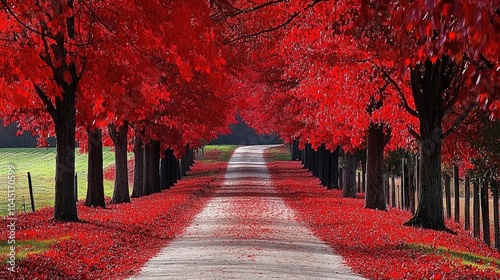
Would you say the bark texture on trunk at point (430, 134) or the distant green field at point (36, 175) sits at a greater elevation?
the bark texture on trunk at point (430, 134)

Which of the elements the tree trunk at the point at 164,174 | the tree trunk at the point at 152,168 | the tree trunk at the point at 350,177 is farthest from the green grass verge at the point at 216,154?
the tree trunk at the point at 350,177

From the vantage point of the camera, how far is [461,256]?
16.4 meters

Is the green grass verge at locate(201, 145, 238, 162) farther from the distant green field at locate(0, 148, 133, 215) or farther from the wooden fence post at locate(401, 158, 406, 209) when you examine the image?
the wooden fence post at locate(401, 158, 406, 209)

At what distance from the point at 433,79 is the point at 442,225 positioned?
13.2ft

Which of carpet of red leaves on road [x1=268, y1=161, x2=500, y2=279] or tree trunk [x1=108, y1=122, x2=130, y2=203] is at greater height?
tree trunk [x1=108, y1=122, x2=130, y2=203]

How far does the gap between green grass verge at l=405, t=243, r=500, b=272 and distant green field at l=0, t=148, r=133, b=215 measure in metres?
10.1

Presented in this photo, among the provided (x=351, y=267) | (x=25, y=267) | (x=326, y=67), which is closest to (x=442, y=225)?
(x=326, y=67)

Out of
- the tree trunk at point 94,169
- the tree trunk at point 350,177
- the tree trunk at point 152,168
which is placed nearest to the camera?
the tree trunk at point 94,169

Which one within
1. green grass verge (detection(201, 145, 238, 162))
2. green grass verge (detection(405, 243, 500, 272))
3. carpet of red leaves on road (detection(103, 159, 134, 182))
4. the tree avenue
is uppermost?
the tree avenue

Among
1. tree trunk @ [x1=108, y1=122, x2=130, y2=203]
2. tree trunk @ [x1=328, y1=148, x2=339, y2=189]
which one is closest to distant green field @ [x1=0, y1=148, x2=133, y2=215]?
tree trunk @ [x1=108, y1=122, x2=130, y2=203]

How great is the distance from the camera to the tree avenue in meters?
9.48

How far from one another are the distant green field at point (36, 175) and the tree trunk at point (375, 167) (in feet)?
46.9

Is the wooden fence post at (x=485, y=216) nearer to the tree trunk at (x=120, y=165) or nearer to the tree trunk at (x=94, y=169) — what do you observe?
the tree trunk at (x=94, y=169)

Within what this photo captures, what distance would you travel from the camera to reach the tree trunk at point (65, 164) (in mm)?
22766
